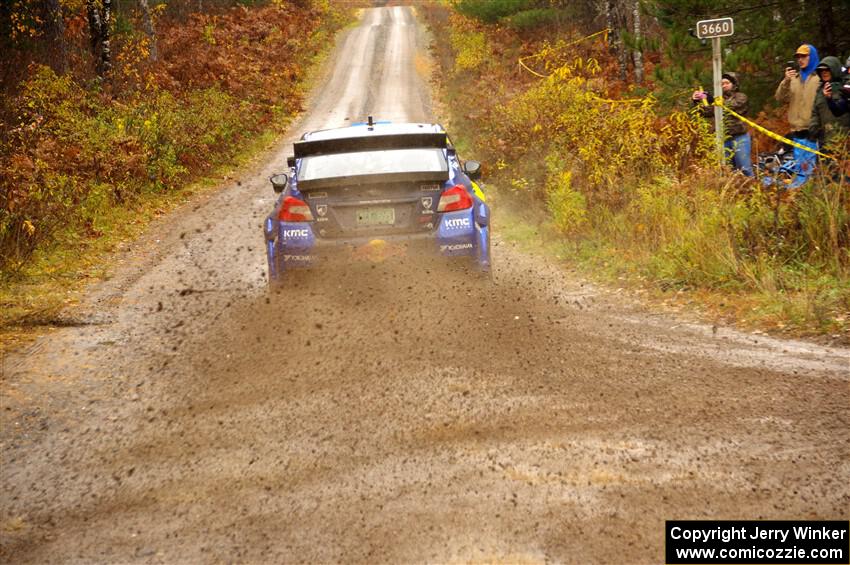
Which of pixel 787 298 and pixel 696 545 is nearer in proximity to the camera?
pixel 696 545

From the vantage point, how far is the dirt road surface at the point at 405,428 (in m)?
3.73

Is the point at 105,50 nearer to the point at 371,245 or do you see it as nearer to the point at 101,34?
the point at 101,34

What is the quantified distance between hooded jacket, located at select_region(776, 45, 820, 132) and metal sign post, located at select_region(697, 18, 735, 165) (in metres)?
1.11

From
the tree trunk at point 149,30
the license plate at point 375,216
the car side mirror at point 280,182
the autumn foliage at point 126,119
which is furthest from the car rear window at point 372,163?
the tree trunk at point 149,30

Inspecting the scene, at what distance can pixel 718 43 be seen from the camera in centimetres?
938

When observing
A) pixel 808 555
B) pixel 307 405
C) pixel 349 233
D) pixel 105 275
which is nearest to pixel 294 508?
pixel 307 405

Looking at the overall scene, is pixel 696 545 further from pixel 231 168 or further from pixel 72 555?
pixel 231 168

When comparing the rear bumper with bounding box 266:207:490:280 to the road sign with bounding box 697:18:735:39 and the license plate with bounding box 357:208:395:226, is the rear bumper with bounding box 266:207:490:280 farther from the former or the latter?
the road sign with bounding box 697:18:735:39

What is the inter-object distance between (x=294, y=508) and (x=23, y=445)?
82.8 inches

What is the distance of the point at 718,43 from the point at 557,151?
3885 millimetres

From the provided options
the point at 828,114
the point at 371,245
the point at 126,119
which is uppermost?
the point at 126,119

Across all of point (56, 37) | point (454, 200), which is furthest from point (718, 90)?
point (56, 37)

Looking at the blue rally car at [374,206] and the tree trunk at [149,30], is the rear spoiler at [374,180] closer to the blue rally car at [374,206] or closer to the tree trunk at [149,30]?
the blue rally car at [374,206]

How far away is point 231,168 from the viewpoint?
20.3m
